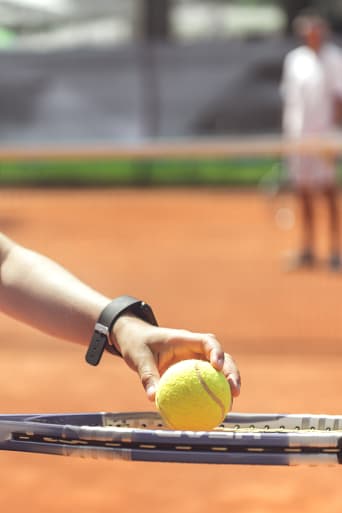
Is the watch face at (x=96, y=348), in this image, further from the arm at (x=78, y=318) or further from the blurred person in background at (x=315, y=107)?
the blurred person in background at (x=315, y=107)

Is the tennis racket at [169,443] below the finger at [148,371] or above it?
below

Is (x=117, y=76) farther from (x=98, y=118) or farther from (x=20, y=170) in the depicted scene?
(x=20, y=170)

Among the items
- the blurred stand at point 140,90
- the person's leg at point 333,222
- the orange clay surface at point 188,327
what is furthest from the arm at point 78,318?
the blurred stand at point 140,90

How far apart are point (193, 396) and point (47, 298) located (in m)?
0.29

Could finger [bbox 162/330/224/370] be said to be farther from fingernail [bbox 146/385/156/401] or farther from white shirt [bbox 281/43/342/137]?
white shirt [bbox 281/43/342/137]

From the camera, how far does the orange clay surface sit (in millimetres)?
3307

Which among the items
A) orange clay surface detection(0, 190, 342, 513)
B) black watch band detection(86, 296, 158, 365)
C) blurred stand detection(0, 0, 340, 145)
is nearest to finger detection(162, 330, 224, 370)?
black watch band detection(86, 296, 158, 365)

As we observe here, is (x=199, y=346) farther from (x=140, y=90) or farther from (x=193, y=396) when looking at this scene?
(x=140, y=90)

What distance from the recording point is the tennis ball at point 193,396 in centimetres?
172

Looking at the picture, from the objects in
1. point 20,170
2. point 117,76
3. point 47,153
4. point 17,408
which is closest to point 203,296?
point 47,153

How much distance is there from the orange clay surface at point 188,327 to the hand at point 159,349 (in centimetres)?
152

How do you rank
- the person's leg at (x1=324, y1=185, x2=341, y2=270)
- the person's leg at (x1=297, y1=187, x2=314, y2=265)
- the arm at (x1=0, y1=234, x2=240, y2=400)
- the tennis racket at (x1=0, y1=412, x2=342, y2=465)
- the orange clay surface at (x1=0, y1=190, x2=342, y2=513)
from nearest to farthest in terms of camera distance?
the tennis racket at (x1=0, y1=412, x2=342, y2=465) < the arm at (x1=0, y1=234, x2=240, y2=400) < the orange clay surface at (x1=0, y1=190, x2=342, y2=513) < the person's leg at (x1=324, y1=185, x2=341, y2=270) < the person's leg at (x1=297, y1=187, x2=314, y2=265)

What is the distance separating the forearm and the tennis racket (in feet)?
0.61

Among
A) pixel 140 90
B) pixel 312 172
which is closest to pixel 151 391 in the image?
pixel 312 172
